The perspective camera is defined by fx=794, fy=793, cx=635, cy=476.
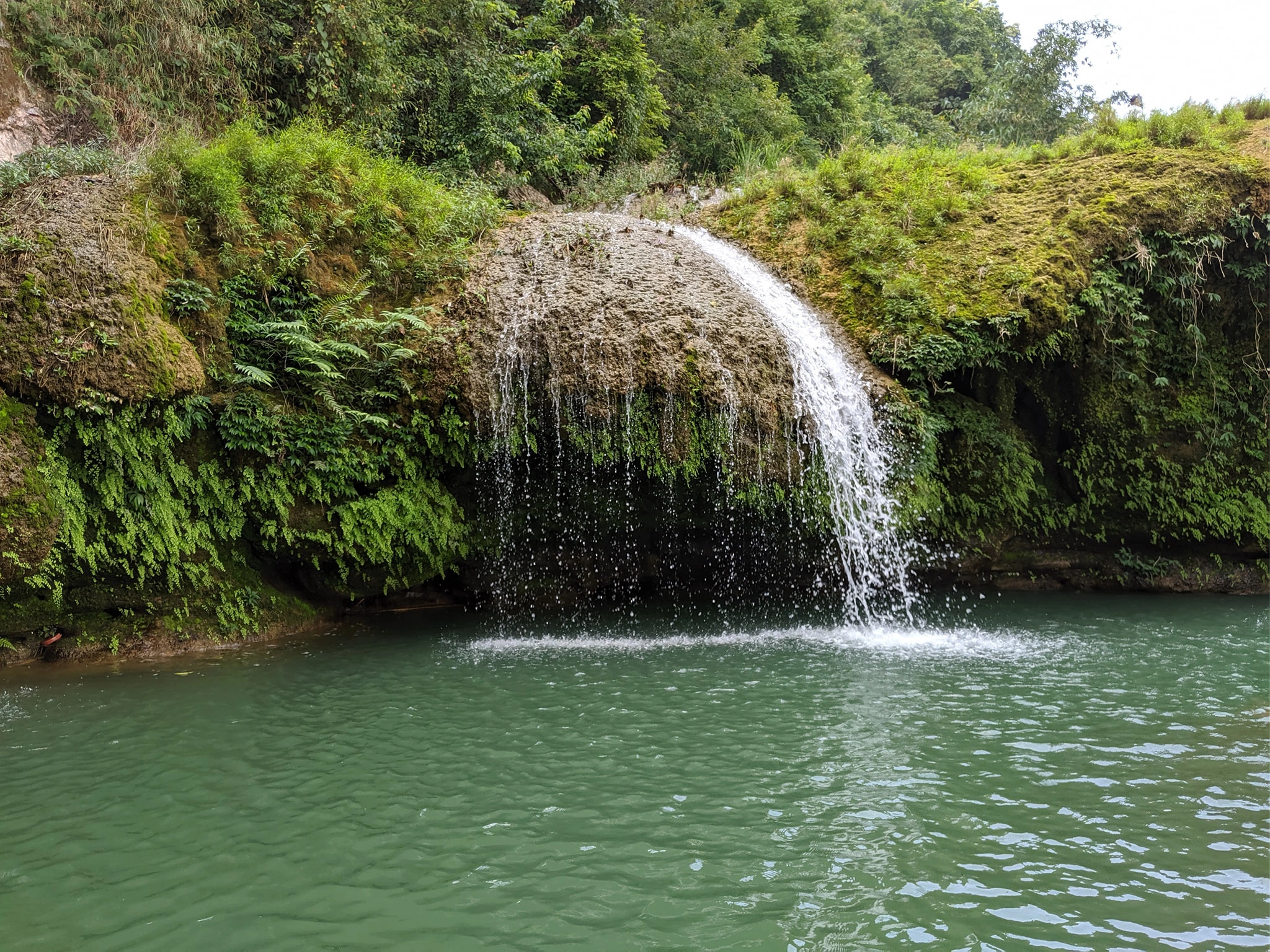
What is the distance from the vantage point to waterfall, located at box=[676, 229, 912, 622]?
33.7 feet

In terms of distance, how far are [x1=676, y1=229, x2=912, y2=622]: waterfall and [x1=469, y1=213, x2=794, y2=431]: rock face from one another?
358 mm

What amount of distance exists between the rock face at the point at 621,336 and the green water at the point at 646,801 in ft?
10.8

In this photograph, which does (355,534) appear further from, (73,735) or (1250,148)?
(1250,148)

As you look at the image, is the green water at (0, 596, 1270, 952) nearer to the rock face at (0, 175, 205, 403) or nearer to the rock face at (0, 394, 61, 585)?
the rock face at (0, 394, 61, 585)

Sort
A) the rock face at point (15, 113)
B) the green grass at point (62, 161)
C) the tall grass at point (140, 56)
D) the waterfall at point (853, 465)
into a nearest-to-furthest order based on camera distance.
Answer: the green grass at point (62, 161) < the waterfall at point (853, 465) < the rock face at point (15, 113) < the tall grass at point (140, 56)

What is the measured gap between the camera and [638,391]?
31.9 feet

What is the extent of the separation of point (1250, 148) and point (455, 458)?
12.5m

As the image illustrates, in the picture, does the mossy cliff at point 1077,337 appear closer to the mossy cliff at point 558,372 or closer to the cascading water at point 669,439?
the mossy cliff at point 558,372

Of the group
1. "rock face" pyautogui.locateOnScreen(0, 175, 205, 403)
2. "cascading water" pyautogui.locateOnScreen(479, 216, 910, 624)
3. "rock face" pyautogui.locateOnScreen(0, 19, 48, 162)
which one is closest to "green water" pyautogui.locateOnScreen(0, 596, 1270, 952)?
"cascading water" pyautogui.locateOnScreen(479, 216, 910, 624)

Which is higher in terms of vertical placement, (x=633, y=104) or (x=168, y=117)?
(x=633, y=104)

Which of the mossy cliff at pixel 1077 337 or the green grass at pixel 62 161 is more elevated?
the green grass at pixel 62 161

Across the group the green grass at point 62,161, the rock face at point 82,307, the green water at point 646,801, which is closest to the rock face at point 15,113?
the green grass at point 62,161

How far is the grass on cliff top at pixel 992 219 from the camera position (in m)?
10.8

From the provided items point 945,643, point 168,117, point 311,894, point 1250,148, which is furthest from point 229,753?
point 1250,148
